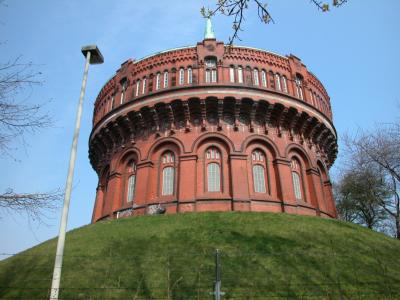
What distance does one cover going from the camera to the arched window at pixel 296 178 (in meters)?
22.7

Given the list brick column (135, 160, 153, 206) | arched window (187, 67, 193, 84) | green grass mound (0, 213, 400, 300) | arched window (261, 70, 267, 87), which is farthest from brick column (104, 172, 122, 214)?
arched window (261, 70, 267, 87)

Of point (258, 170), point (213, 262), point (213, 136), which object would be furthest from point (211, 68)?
point (213, 262)

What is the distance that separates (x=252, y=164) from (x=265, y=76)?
6277mm

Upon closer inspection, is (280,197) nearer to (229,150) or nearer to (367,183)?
(229,150)

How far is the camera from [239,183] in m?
20.6

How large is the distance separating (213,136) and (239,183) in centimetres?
338

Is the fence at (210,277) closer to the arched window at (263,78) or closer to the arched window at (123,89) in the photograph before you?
the arched window at (263,78)

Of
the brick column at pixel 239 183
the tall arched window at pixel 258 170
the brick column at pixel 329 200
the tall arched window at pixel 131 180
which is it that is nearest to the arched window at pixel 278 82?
the tall arched window at pixel 258 170

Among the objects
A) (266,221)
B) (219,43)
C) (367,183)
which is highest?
(219,43)

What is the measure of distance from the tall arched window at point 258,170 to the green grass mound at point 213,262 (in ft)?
14.2

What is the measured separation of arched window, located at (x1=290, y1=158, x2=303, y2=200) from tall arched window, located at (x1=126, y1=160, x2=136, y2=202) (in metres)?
9.87

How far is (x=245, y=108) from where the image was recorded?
22.8 meters

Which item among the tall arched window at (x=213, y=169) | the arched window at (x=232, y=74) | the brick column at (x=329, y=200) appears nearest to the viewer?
the tall arched window at (x=213, y=169)

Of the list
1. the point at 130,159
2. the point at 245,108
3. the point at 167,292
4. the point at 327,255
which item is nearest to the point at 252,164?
the point at 245,108
